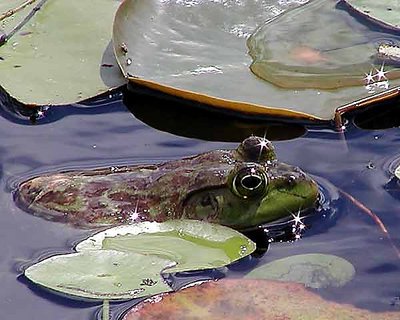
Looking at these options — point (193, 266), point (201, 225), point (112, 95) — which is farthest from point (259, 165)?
point (112, 95)

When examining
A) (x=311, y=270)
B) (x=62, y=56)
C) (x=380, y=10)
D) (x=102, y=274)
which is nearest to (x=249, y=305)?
(x=311, y=270)

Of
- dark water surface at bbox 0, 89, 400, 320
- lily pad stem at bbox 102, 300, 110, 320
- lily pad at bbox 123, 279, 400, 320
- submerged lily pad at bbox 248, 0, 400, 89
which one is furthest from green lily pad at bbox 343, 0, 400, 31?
lily pad stem at bbox 102, 300, 110, 320

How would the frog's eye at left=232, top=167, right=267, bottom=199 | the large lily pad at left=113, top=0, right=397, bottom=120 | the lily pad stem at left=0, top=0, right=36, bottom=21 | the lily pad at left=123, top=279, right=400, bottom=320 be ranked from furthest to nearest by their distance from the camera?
1. the lily pad stem at left=0, top=0, right=36, bottom=21
2. the large lily pad at left=113, top=0, right=397, bottom=120
3. the frog's eye at left=232, top=167, right=267, bottom=199
4. the lily pad at left=123, top=279, right=400, bottom=320

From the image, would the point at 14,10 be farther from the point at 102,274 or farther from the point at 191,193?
the point at 102,274

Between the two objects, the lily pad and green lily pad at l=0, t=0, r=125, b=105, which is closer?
the lily pad

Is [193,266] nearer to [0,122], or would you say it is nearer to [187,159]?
[187,159]

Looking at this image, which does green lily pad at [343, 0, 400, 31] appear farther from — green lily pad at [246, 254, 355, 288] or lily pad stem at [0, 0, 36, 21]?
green lily pad at [246, 254, 355, 288]
